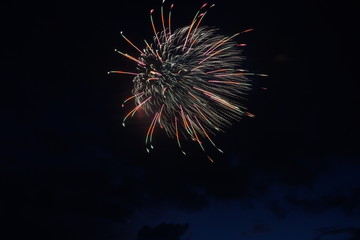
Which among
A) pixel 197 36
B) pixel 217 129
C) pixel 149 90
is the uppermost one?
pixel 197 36

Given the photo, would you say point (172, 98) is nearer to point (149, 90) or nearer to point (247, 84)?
point (149, 90)

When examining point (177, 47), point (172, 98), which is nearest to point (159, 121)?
point (172, 98)

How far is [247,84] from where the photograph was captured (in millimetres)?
20578

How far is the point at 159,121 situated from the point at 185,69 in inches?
150

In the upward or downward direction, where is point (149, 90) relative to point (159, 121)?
upward

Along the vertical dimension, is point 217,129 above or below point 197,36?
below

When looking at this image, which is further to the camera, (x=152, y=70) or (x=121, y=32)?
(x=152, y=70)

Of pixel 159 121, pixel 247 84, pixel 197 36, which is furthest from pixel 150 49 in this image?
pixel 247 84

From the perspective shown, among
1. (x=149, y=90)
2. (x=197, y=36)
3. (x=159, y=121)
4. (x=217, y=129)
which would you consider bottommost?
(x=217, y=129)

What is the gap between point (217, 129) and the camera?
20.1 metres

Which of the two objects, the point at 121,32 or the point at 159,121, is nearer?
the point at 121,32

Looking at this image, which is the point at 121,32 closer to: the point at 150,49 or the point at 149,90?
the point at 150,49

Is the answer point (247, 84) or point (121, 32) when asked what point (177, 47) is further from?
point (247, 84)

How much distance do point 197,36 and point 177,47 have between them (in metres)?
1.42
